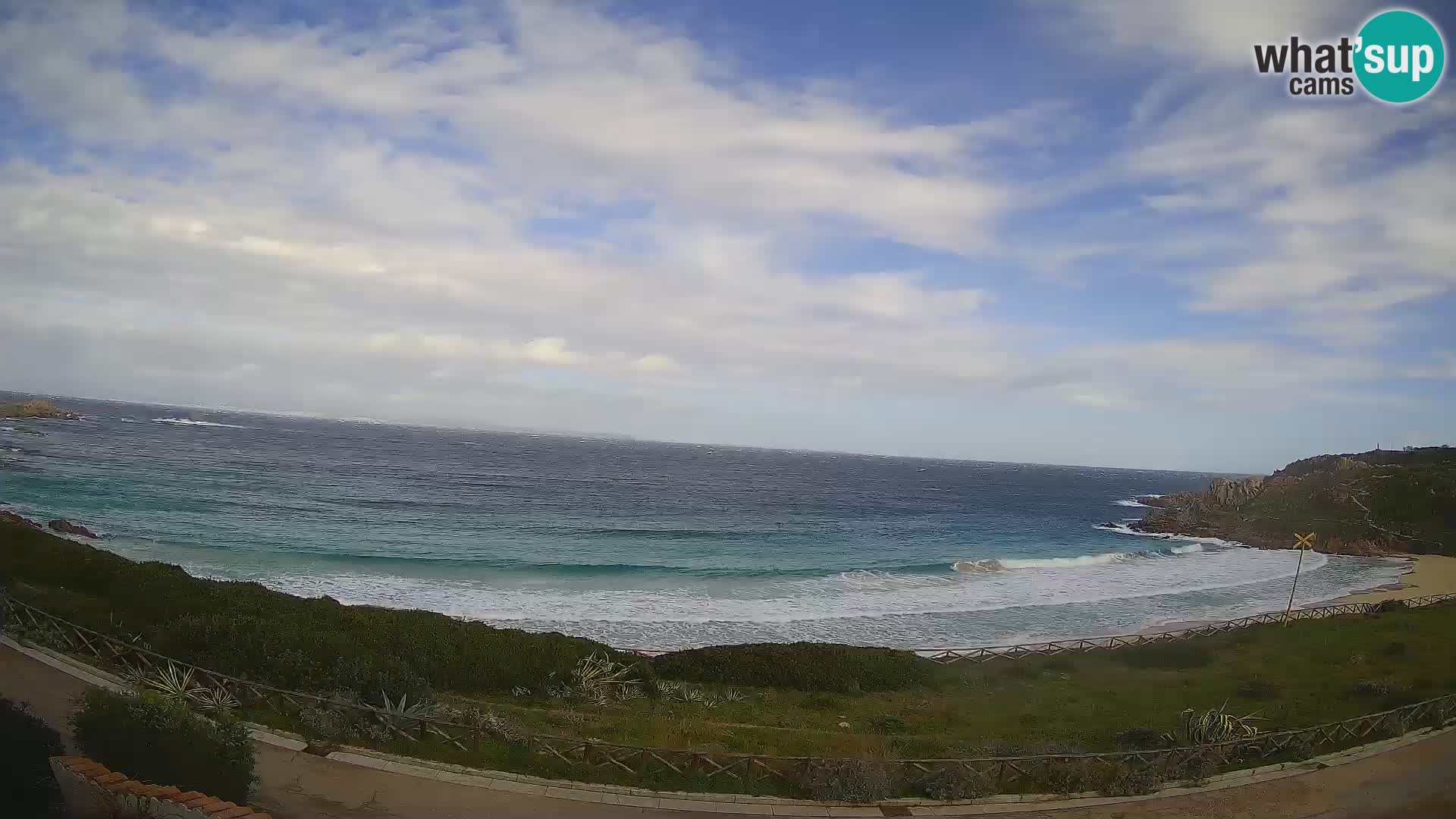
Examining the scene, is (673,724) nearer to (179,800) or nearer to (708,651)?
(708,651)

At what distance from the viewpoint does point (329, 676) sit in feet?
48.0

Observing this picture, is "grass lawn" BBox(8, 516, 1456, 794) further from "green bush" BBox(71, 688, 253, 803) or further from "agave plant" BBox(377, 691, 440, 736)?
"green bush" BBox(71, 688, 253, 803)

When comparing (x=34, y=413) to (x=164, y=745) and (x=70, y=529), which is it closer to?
(x=70, y=529)

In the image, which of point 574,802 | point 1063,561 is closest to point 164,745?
point 574,802

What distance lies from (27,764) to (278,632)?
751 centimetres

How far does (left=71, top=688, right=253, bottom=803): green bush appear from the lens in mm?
9141

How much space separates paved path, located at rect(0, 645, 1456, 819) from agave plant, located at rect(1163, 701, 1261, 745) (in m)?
1.56

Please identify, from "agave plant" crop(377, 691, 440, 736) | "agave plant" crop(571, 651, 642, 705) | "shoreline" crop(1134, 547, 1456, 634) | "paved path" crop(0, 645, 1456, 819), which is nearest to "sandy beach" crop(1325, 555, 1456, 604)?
"shoreline" crop(1134, 547, 1456, 634)

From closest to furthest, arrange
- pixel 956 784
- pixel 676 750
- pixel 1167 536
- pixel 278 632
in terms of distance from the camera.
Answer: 1. pixel 956 784
2. pixel 676 750
3. pixel 278 632
4. pixel 1167 536

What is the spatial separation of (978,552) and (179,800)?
52.9 meters

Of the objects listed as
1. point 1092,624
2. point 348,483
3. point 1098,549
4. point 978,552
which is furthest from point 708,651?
point 348,483

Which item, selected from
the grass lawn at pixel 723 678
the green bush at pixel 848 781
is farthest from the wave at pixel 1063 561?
the green bush at pixel 848 781

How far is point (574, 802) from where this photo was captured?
11219mm

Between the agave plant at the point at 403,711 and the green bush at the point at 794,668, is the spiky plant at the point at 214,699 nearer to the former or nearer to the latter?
the agave plant at the point at 403,711
